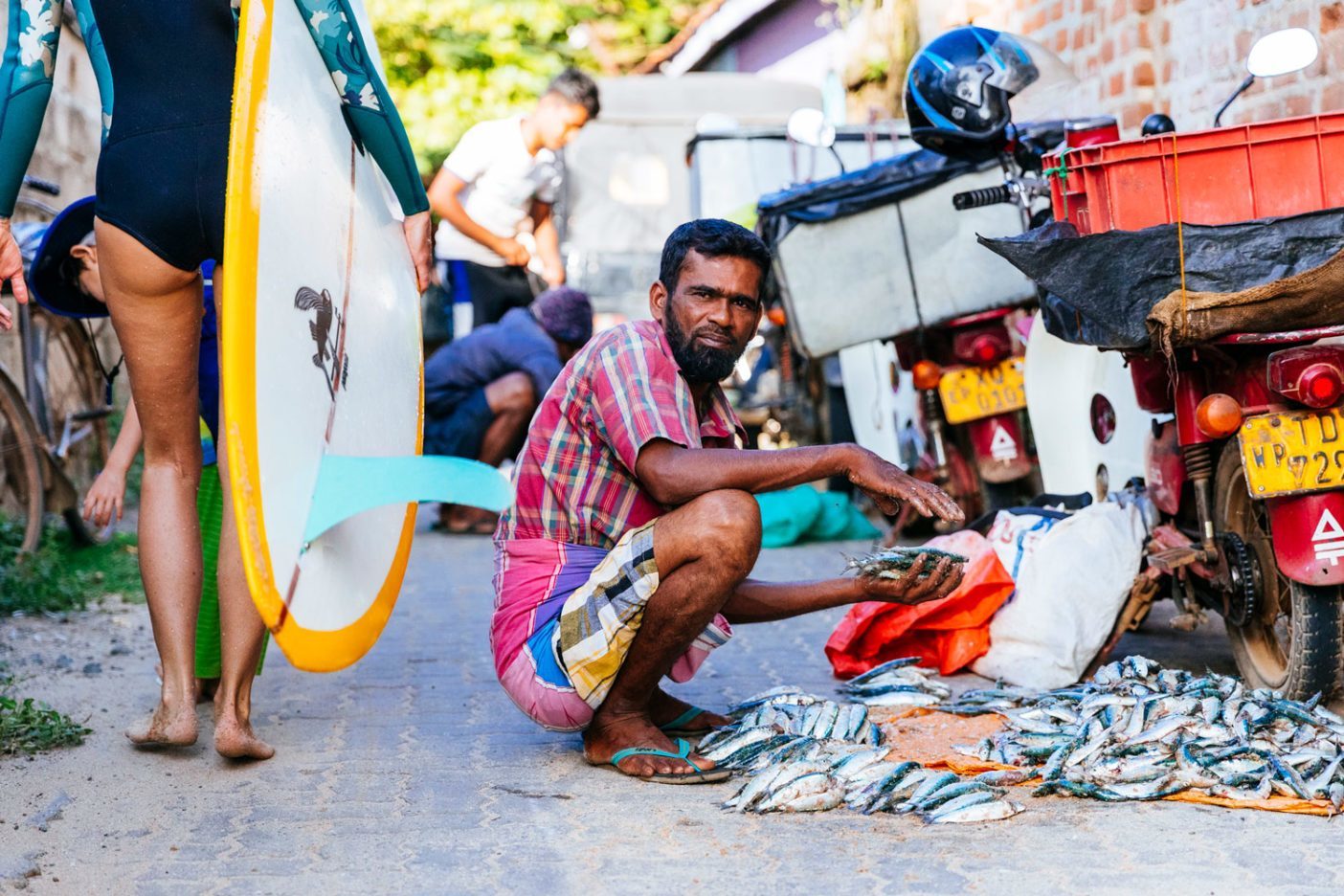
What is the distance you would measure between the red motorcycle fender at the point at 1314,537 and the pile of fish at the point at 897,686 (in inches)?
40.4

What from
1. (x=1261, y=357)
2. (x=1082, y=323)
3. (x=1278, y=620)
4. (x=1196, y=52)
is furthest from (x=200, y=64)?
(x=1196, y=52)

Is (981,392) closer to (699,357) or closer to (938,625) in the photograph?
(938,625)

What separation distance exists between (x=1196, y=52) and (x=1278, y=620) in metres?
3.46

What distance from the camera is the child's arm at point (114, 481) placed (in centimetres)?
411

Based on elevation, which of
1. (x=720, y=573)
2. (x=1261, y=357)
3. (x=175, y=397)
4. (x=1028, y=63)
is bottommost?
(x=720, y=573)

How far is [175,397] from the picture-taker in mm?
3633

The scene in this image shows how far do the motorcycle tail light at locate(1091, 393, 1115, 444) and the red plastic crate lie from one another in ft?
5.29

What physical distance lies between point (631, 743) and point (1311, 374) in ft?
5.92

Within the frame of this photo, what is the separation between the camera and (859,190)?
5.93 m

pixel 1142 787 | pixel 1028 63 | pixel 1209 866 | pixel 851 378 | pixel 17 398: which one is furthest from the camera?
pixel 851 378

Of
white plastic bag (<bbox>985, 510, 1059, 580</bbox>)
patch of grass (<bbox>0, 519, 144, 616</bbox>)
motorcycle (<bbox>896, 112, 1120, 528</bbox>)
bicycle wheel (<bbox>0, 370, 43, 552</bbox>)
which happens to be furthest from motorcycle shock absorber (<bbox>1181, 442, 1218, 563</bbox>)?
bicycle wheel (<bbox>0, 370, 43, 552</bbox>)

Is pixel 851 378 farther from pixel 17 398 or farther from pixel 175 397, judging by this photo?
pixel 175 397

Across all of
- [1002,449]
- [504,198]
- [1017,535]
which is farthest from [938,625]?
[504,198]

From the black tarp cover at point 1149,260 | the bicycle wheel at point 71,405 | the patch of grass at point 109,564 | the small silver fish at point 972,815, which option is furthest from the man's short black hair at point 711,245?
the bicycle wheel at point 71,405
